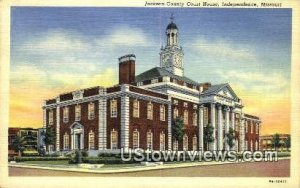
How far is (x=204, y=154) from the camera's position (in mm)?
13805

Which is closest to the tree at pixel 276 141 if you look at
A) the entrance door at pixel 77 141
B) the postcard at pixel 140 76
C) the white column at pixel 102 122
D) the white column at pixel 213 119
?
the postcard at pixel 140 76

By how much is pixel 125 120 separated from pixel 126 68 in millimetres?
1185

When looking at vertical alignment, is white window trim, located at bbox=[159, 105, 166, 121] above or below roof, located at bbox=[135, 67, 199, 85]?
below

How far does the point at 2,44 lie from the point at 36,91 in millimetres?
1141

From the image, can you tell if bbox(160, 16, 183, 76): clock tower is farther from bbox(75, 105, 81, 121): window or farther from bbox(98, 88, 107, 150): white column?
bbox(75, 105, 81, 121): window

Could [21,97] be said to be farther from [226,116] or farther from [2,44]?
[226,116]

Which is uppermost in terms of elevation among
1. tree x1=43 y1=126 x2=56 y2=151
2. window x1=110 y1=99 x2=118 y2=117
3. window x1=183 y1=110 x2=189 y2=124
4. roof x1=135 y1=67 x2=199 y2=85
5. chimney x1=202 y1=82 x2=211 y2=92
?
roof x1=135 y1=67 x2=199 y2=85

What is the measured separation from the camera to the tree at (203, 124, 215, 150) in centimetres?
1420

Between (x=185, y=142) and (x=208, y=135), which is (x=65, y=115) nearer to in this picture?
(x=185, y=142)

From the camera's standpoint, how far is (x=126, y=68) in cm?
1315

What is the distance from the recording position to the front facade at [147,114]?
1365cm

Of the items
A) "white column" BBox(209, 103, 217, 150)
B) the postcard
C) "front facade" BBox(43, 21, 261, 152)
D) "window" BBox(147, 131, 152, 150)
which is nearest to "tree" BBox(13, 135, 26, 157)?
the postcard

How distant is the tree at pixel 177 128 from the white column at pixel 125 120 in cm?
110

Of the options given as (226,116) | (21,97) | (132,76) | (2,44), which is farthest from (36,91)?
(226,116)
